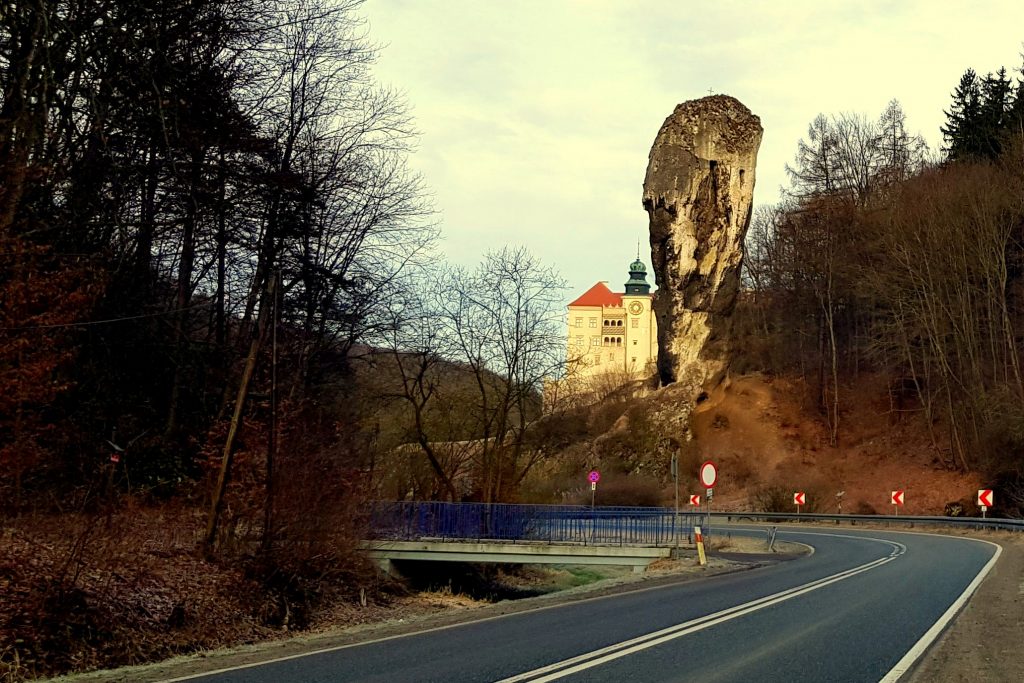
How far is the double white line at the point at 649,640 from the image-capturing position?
32.6ft

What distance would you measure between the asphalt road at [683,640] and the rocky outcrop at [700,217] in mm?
53654

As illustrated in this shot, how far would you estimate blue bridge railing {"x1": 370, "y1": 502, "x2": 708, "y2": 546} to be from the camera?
2859 cm

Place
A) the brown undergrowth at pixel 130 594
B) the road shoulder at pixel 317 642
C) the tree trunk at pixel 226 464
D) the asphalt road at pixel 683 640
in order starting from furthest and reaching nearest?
1. the tree trunk at pixel 226 464
2. the brown undergrowth at pixel 130 594
3. the road shoulder at pixel 317 642
4. the asphalt road at pixel 683 640

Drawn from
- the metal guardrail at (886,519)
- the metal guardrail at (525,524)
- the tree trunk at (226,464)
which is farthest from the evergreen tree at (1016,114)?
the tree trunk at (226,464)

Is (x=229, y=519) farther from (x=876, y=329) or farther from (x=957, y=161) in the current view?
(x=957, y=161)

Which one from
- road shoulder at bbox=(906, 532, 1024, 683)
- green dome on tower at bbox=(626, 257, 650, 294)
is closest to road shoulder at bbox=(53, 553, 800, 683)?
road shoulder at bbox=(906, 532, 1024, 683)

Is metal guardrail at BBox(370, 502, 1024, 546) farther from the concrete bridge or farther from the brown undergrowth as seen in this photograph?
the brown undergrowth

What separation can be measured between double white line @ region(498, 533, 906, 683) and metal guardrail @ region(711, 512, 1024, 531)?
24013 millimetres

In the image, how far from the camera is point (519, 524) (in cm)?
3036

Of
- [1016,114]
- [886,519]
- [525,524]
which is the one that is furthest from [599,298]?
[525,524]

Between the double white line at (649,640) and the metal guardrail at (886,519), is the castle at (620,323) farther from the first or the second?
the double white line at (649,640)

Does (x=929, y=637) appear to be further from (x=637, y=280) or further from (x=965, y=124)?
(x=637, y=280)

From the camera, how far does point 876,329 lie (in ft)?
209

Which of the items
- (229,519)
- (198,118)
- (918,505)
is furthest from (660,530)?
(918,505)
